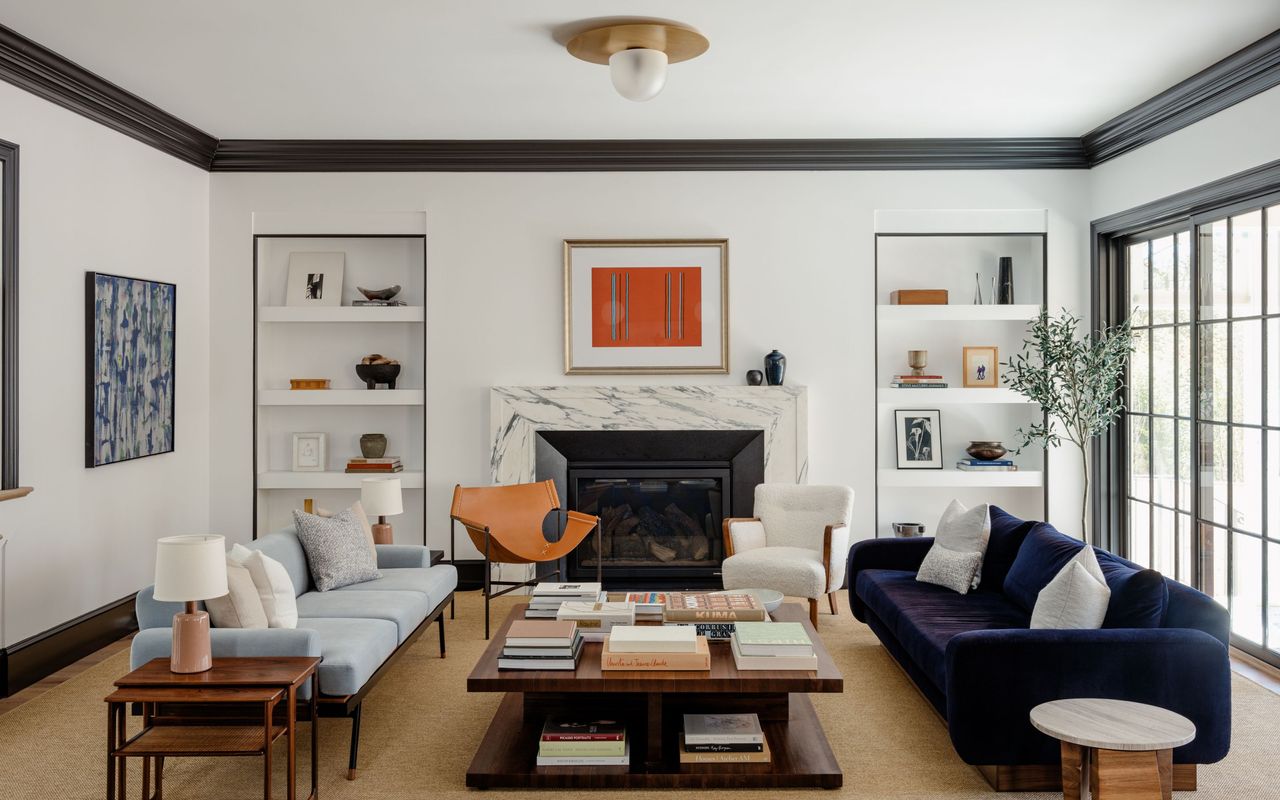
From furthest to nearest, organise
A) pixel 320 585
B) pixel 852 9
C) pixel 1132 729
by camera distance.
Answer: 1. pixel 320 585
2. pixel 852 9
3. pixel 1132 729

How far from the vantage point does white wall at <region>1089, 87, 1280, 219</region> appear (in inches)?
174

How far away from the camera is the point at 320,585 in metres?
4.45

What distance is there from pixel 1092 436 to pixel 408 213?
4.42 meters

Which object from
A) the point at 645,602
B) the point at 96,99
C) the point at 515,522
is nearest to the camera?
the point at 645,602

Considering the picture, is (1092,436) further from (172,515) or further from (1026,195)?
(172,515)

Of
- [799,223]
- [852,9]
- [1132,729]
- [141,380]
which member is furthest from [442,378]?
Answer: [1132,729]

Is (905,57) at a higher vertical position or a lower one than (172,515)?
higher

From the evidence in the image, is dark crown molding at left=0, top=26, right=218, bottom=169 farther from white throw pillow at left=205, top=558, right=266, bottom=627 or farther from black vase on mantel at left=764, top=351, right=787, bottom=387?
black vase on mantel at left=764, top=351, right=787, bottom=387

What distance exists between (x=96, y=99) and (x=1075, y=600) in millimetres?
4925

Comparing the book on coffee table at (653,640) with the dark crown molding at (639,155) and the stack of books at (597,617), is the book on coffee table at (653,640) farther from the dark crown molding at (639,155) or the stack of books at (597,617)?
the dark crown molding at (639,155)

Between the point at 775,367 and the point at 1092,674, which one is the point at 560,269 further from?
the point at 1092,674

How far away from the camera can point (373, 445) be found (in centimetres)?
624

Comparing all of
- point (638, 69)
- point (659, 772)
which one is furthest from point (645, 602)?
point (638, 69)

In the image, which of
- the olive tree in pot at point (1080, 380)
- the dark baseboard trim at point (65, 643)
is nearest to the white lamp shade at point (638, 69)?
the olive tree in pot at point (1080, 380)
